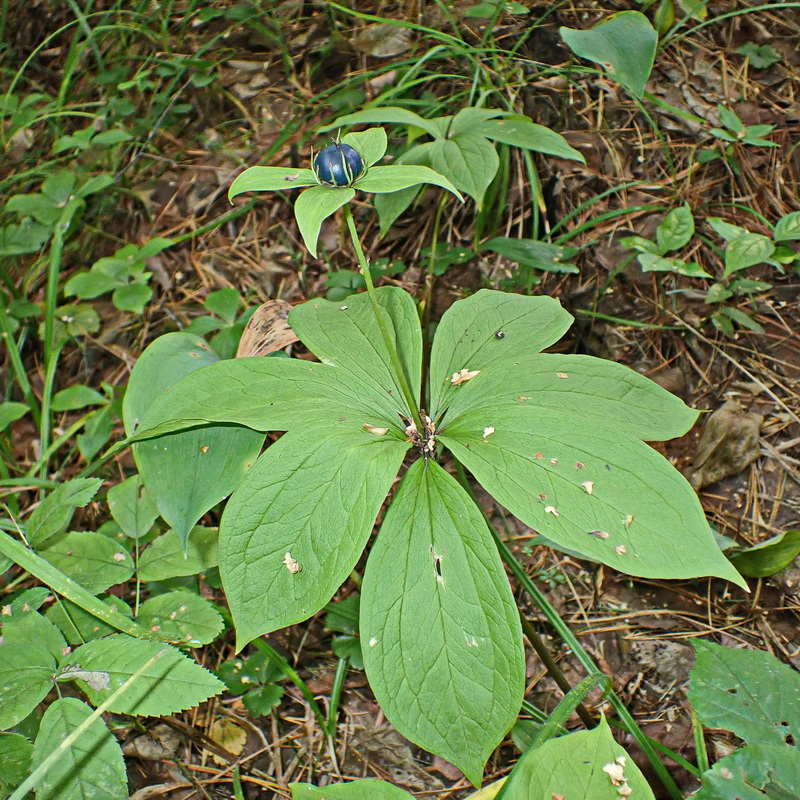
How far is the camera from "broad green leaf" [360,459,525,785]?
111cm

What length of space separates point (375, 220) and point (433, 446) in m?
1.42

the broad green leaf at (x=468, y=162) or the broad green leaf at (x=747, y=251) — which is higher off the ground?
the broad green leaf at (x=468, y=162)

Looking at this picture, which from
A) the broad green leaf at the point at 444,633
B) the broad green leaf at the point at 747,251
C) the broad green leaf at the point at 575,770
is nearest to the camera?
the broad green leaf at the point at 575,770

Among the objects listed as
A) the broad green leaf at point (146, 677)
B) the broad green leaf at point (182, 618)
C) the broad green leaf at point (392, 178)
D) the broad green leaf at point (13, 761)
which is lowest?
the broad green leaf at point (182, 618)

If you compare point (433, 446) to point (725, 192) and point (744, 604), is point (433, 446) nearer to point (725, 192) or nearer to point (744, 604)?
point (744, 604)

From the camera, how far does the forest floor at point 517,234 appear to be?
167 centimetres

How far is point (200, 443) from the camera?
1.56 meters

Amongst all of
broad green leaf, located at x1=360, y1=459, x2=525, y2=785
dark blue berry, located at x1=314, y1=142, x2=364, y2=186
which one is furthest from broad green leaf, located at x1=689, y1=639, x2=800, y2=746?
dark blue berry, located at x1=314, y1=142, x2=364, y2=186

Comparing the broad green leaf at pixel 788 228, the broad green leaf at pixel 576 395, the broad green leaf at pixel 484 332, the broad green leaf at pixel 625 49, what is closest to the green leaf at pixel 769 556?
the broad green leaf at pixel 576 395

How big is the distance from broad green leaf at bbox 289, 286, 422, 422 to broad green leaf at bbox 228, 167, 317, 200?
0.42 metres

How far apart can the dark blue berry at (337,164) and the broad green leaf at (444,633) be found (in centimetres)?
67

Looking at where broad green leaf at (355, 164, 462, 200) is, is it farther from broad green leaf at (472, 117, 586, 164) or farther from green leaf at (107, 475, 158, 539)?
green leaf at (107, 475, 158, 539)

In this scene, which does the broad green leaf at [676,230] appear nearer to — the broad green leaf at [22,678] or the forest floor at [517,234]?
the forest floor at [517,234]

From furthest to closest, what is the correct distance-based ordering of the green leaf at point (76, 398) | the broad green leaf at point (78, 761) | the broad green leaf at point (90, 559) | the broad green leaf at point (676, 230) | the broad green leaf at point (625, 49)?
the green leaf at point (76, 398)
the broad green leaf at point (676, 230)
the broad green leaf at point (625, 49)
the broad green leaf at point (90, 559)
the broad green leaf at point (78, 761)
